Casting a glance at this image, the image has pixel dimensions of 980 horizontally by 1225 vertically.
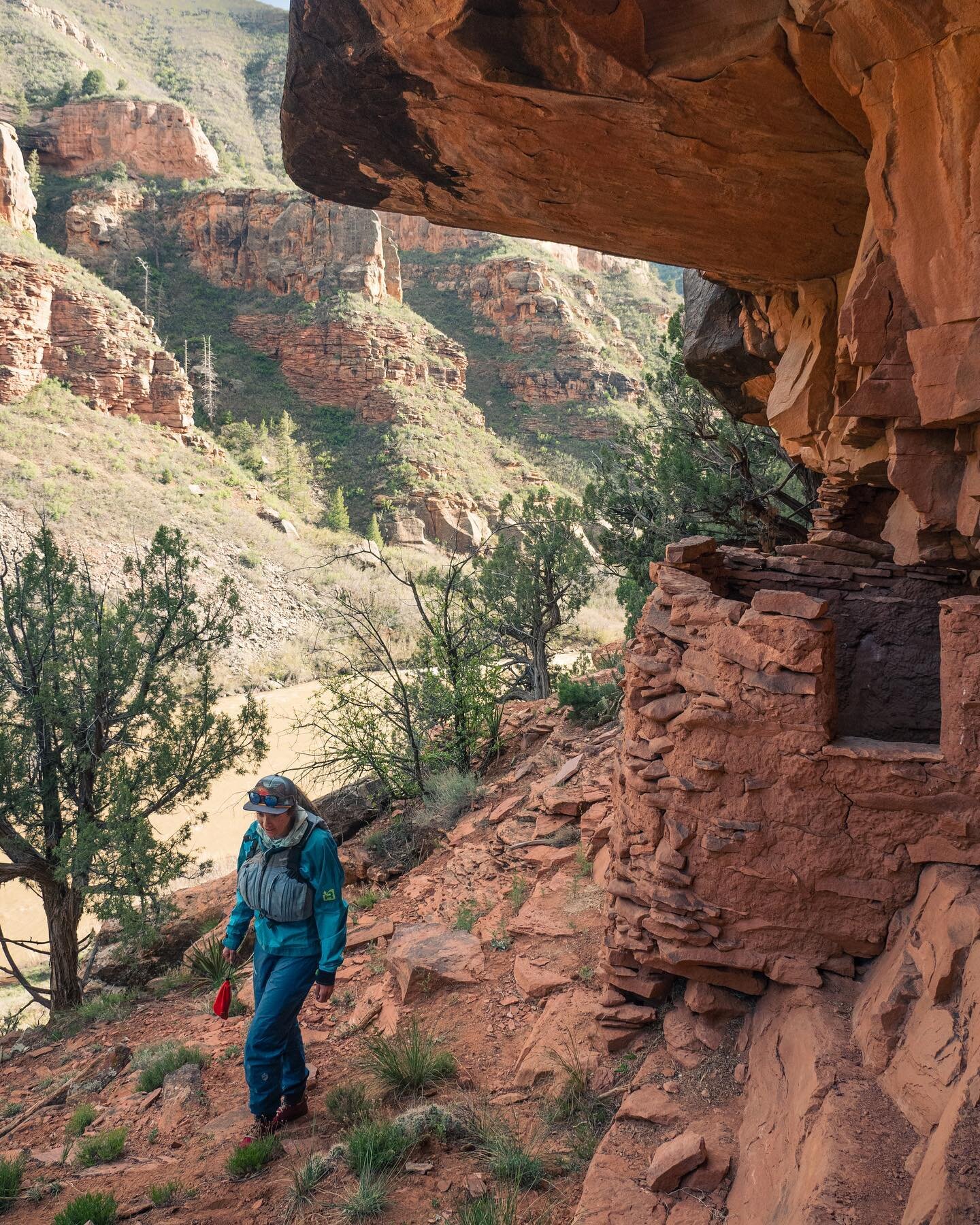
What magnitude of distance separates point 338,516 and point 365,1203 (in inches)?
1176

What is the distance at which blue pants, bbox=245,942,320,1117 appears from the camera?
143 inches

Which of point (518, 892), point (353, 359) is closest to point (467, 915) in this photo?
point (518, 892)

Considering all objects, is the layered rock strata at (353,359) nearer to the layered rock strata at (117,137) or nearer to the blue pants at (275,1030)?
the layered rock strata at (117,137)

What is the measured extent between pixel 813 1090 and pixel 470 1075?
1759mm

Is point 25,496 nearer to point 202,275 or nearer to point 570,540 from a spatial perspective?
point 570,540

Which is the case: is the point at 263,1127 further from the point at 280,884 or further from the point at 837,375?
the point at 837,375

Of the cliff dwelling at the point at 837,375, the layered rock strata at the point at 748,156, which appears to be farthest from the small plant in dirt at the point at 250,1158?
the layered rock strata at the point at 748,156

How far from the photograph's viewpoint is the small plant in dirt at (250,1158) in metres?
3.39

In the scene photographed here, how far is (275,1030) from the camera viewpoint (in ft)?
12.0

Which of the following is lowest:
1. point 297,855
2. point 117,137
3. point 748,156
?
point 297,855

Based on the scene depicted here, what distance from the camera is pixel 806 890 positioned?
9.93ft

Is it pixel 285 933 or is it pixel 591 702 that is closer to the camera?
pixel 285 933

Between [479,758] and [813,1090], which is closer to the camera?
[813,1090]

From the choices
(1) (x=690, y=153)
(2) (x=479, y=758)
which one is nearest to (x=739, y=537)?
(2) (x=479, y=758)
